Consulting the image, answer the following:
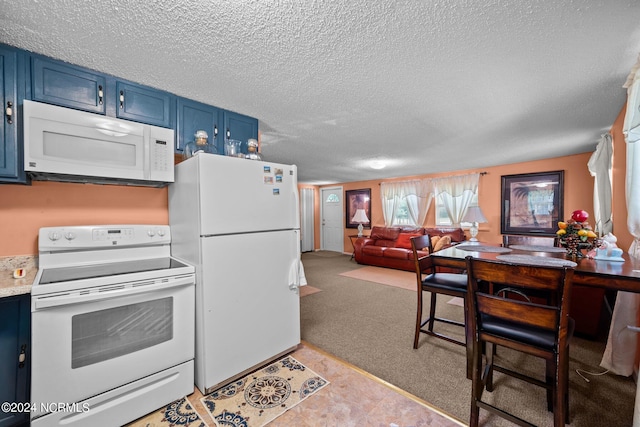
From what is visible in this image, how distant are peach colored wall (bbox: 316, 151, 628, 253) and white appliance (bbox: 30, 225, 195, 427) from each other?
12.8ft

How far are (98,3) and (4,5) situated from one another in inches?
17.8

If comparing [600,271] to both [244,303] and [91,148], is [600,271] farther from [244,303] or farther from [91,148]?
[91,148]

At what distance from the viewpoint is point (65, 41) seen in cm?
145

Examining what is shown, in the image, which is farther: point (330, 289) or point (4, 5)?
point (330, 289)

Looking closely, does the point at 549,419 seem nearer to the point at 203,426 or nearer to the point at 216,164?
the point at 203,426

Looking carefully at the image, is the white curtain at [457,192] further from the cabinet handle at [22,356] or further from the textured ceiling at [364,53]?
the cabinet handle at [22,356]

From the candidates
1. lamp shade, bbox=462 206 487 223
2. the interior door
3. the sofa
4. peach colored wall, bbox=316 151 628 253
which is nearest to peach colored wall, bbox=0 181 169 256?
peach colored wall, bbox=316 151 628 253

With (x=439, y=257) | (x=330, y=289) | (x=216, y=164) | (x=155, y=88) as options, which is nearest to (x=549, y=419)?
(x=439, y=257)

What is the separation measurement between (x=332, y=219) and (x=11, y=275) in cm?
702

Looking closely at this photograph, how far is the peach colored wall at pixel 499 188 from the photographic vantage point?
414 cm

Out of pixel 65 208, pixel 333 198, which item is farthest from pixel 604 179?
pixel 333 198

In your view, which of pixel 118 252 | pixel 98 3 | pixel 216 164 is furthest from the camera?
pixel 118 252

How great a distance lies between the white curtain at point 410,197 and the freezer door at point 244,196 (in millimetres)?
4771

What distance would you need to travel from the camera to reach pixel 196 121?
2.19 m
